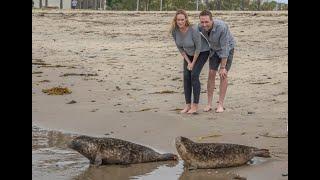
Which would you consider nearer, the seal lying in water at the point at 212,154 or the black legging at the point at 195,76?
the seal lying in water at the point at 212,154

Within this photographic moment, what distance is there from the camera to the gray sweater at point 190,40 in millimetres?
8133

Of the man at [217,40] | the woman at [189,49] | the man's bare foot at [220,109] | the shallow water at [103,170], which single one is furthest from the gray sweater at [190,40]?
the shallow water at [103,170]

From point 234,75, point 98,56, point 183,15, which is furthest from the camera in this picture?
point 98,56

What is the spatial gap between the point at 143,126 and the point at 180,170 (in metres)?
2.40

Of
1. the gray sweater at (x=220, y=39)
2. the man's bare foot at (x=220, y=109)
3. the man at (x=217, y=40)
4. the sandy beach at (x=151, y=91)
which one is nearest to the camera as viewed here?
the sandy beach at (x=151, y=91)

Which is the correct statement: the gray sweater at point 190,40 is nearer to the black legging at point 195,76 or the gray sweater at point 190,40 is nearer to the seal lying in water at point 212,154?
the black legging at point 195,76

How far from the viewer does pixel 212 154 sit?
5.91 m

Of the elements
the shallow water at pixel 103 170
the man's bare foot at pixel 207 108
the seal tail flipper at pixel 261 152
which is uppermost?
the man's bare foot at pixel 207 108

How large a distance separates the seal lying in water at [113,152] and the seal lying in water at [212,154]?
40 centimetres

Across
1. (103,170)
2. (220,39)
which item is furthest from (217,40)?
(103,170)

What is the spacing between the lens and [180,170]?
19.6 ft
